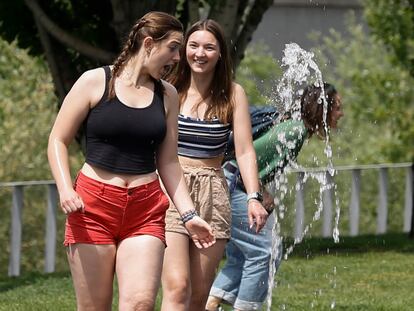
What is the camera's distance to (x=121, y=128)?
Result: 6492 millimetres

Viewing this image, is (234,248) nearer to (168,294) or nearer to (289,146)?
(289,146)

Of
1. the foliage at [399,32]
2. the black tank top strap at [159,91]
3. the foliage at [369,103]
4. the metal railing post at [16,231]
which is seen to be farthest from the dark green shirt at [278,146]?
the foliage at [369,103]

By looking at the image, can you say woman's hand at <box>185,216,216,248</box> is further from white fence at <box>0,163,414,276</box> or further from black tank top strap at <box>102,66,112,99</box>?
white fence at <box>0,163,414,276</box>

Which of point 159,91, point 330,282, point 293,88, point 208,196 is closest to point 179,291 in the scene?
point 208,196

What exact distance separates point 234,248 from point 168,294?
6.54 ft

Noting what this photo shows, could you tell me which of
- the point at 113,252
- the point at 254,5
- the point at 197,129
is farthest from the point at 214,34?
the point at 254,5

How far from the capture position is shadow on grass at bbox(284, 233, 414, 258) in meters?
15.9

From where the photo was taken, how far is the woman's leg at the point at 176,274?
743 centimetres

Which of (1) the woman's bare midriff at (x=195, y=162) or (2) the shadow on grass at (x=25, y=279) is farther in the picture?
(2) the shadow on grass at (x=25, y=279)

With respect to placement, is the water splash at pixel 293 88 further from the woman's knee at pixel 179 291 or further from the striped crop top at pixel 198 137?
the woman's knee at pixel 179 291

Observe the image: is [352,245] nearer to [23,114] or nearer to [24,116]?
[24,116]

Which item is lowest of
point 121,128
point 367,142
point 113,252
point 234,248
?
point 367,142

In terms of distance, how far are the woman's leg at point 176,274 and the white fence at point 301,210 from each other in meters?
7.62

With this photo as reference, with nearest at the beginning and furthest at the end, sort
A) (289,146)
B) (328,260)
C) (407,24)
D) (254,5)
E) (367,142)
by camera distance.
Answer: (289,146)
(328,260)
(254,5)
(407,24)
(367,142)
